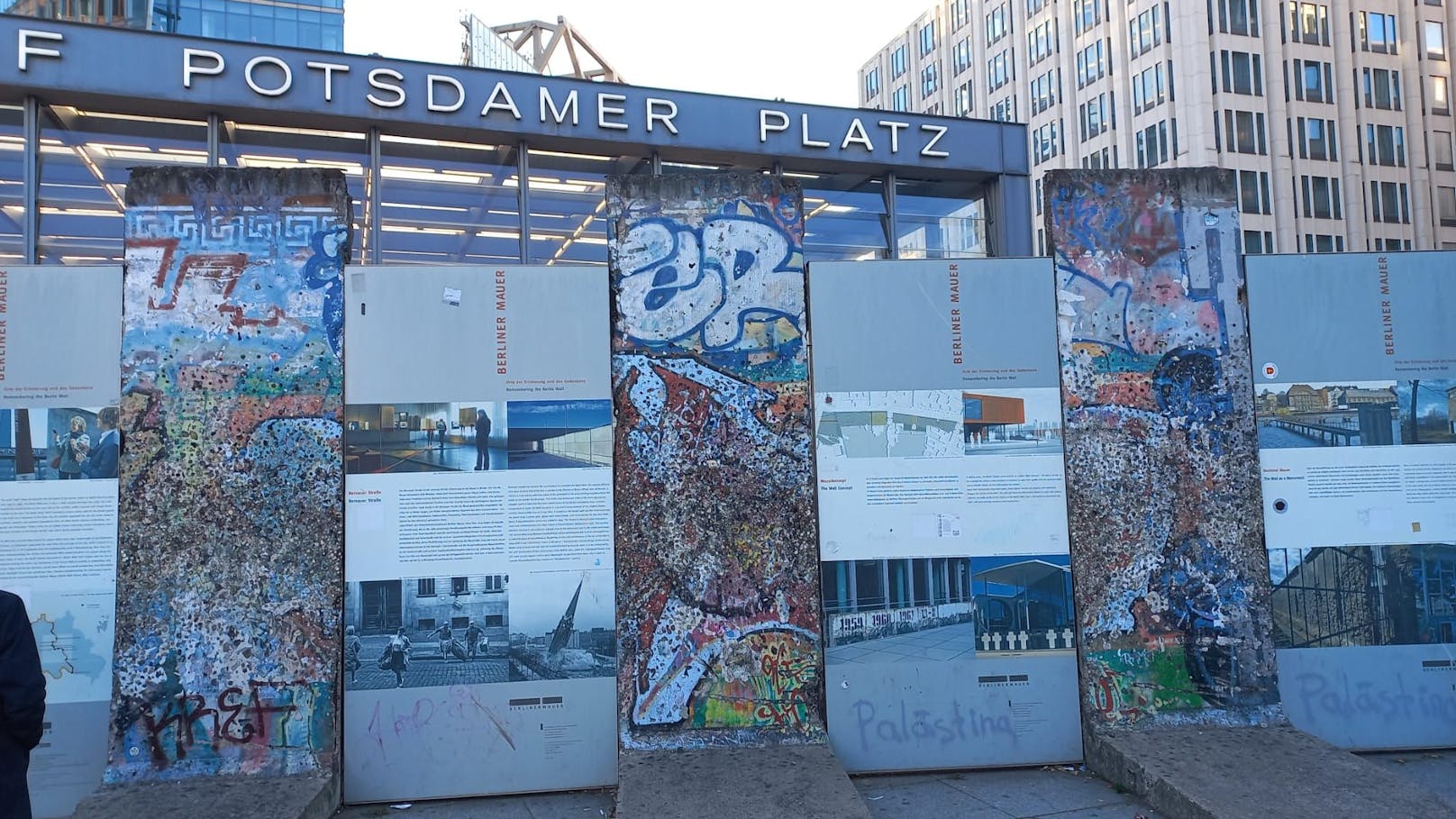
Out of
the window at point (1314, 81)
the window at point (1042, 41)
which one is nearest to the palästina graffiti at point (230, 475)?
the window at point (1314, 81)

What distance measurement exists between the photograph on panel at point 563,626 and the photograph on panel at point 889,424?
1704 mm

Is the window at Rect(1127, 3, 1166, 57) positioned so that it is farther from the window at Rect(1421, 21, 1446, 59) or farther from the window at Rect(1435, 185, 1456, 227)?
the window at Rect(1435, 185, 1456, 227)

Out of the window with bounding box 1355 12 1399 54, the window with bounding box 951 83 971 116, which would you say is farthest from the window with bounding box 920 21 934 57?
the window with bounding box 1355 12 1399 54

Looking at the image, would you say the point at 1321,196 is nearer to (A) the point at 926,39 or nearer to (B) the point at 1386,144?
(B) the point at 1386,144

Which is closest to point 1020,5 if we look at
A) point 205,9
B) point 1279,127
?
point 1279,127

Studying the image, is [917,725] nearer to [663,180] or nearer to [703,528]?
[703,528]

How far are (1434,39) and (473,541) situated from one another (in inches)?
2367

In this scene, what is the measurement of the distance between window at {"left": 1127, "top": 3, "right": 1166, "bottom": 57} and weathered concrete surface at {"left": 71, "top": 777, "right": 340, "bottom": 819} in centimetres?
5180

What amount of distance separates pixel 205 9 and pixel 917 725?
45507 mm

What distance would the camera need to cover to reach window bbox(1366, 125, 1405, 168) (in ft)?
159

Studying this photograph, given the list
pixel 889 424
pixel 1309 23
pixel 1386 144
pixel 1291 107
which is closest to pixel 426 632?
pixel 889 424

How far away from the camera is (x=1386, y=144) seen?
160 feet

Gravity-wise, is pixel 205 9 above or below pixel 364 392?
above

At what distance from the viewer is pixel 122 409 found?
5.91 meters
